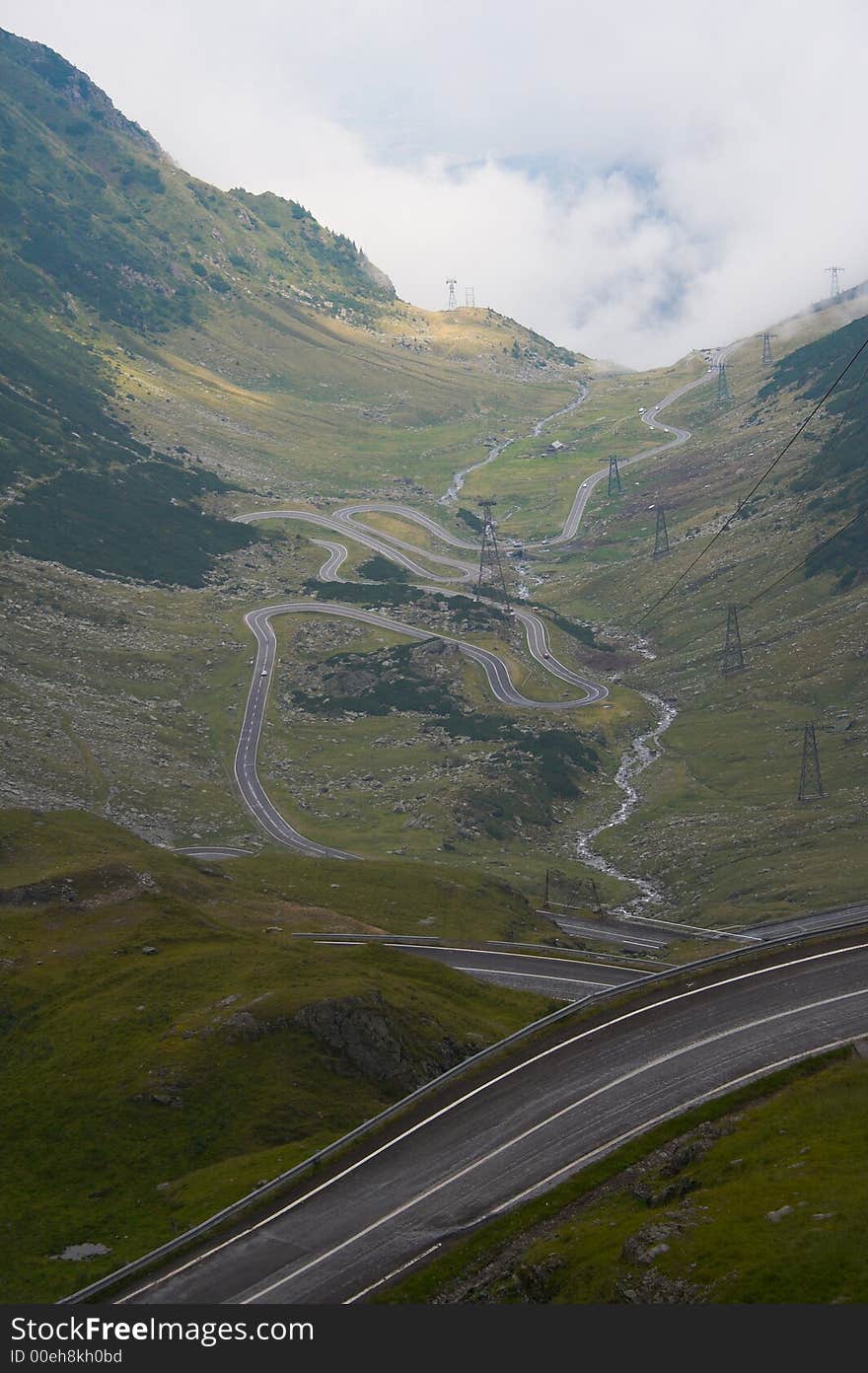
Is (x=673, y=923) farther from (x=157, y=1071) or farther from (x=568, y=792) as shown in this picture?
(x=157, y=1071)

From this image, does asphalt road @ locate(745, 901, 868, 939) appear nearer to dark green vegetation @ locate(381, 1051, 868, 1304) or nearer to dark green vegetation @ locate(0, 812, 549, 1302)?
dark green vegetation @ locate(0, 812, 549, 1302)

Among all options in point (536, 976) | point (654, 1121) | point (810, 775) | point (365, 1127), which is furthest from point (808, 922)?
point (365, 1127)

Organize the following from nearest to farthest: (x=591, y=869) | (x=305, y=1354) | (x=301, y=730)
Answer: (x=305, y=1354) < (x=591, y=869) < (x=301, y=730)

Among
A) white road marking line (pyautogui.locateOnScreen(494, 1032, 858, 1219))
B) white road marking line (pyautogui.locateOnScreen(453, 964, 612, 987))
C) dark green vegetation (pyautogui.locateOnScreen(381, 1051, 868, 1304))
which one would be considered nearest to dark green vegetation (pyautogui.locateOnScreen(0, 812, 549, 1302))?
white road marking line (pyautogui.locateOnScreen(453, 964, 612, 987))

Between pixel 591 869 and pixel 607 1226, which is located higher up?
pixel 591 869

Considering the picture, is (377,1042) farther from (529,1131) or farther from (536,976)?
(536,976)

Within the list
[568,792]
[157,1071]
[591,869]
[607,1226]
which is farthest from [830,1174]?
[568,792]
